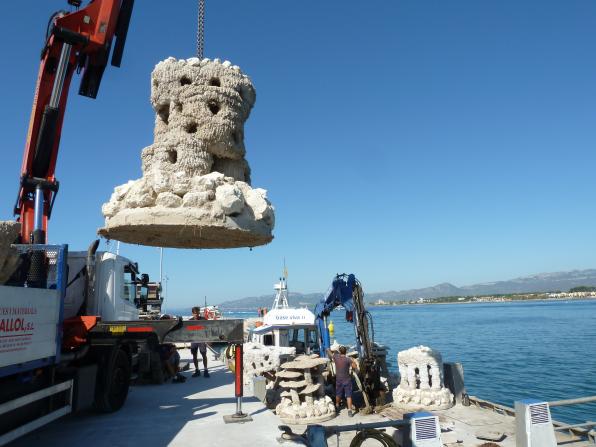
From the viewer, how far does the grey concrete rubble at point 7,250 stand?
5355 mm

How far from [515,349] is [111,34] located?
114 feet

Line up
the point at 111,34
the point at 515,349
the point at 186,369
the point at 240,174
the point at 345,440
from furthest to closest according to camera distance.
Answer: the point at 515,349 < the point at 186,369 < the point at 345,440 < the point at 111,34 < the point at 240,174

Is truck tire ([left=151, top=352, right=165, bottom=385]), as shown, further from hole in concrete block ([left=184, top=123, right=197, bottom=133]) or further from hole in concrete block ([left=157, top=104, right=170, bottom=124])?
hole in concrete block ([left=184, top=123, right=197, bottom=133])

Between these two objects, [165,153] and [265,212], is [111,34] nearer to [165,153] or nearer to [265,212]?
[165,153]

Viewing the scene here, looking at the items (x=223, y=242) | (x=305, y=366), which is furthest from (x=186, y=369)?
(x=223, y=242)

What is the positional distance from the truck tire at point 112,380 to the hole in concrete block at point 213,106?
4.29 m

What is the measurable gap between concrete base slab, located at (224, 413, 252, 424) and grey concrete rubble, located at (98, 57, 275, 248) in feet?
8.77

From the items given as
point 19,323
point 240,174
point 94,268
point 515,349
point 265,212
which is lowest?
point 515,349

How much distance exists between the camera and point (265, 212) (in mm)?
6824

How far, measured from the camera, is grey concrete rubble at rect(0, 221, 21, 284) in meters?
5.36

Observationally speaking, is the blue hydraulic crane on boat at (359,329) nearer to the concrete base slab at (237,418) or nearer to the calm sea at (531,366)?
the concrete base slab at (237,418)

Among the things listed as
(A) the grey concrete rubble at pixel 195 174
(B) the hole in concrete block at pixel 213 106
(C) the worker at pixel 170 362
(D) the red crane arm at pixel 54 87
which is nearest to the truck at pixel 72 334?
(A) the grey concrete rubble at pixel 195 174

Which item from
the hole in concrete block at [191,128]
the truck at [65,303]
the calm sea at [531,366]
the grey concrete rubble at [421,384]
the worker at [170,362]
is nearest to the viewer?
the truck at [65,303]

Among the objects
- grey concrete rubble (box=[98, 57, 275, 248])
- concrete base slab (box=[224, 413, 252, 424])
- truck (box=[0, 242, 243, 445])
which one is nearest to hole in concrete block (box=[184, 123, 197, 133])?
grey concrete rubble (box=[98, 57, 275, 248])
